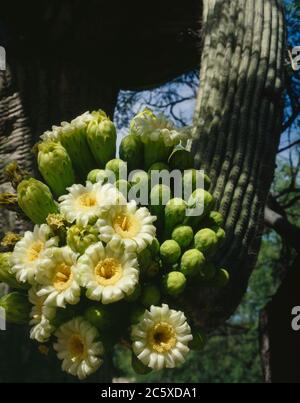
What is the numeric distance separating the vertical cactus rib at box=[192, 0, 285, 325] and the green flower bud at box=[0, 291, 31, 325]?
19.0 inches

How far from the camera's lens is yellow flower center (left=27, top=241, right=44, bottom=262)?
1.29m

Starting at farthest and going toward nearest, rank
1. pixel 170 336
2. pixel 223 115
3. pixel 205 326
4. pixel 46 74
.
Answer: pixel 46 74 < pixel 223 115 < pixel 205 326 < pixel 170 336

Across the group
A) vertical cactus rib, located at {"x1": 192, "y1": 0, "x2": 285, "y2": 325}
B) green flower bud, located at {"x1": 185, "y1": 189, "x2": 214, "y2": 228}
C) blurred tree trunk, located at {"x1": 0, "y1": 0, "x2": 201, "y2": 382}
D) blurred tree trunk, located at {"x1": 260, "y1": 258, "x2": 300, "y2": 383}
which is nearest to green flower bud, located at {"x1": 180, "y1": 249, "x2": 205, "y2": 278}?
green flower bud, located at {"x1": 185, "y1": 189, "x2": 214, "y2": 228}

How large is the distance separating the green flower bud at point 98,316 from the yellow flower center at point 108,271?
2.8 inches

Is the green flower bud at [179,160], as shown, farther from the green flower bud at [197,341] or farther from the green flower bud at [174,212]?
the green flower bud at [197,341]

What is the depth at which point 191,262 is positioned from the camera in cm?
132

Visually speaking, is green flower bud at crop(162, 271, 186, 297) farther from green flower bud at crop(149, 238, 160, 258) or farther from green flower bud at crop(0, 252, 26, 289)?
green flower bud at crop(0, 252, 26, 289)

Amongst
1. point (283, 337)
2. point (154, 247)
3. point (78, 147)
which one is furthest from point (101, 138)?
point (283, 337)

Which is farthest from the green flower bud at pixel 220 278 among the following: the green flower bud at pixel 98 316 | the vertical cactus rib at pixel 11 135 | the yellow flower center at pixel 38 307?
the vertical cactus rib at pixel 11 135

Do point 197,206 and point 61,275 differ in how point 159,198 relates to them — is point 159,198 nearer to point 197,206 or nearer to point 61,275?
point 197,206

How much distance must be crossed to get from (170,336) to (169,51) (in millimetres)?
1532

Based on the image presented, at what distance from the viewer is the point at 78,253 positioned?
1.25 meters
